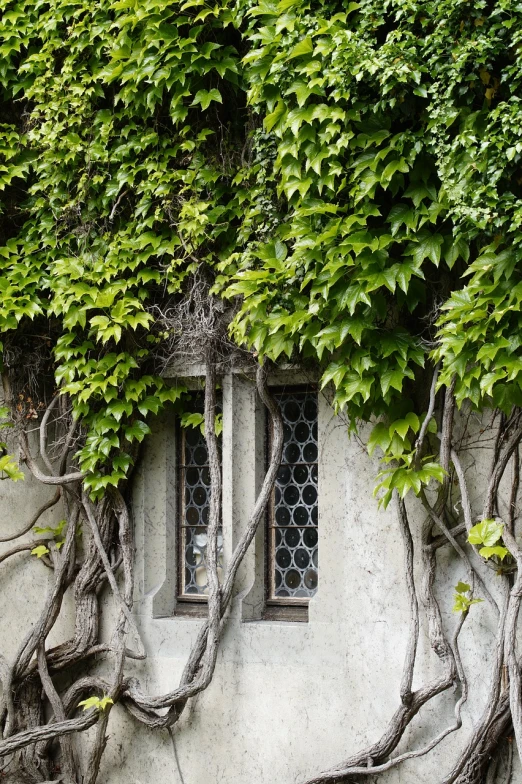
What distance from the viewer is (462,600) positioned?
15.0 feet

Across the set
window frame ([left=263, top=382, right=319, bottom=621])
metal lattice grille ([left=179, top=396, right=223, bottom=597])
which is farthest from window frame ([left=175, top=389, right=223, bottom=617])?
window frame ([left=263, top=382, right=319, bottom=621])

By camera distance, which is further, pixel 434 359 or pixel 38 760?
pixel 38 760

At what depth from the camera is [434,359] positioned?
4715 millimetres

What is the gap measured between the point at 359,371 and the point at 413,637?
133cm

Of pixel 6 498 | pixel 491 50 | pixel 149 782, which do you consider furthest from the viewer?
pixel 6 498

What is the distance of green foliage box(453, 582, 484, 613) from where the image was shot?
4562mm

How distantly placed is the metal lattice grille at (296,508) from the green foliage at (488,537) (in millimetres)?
1330

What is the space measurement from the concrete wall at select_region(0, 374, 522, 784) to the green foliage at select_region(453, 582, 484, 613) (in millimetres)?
156

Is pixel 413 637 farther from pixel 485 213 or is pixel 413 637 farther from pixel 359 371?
pixel 485 213

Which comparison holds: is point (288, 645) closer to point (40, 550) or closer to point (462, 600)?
point (462, 600)

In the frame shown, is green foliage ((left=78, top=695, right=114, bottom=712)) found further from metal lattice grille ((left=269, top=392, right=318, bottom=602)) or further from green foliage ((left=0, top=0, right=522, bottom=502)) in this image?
green foliage ((left=0, top=0, right=522, bottom=502))

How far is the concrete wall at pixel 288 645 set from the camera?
4.97 m

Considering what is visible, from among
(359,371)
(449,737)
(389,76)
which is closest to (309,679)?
(449,737)

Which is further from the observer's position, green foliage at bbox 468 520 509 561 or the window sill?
the window sill
